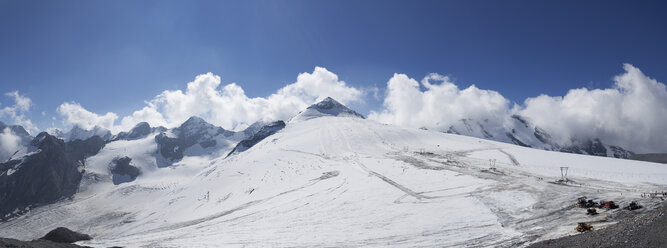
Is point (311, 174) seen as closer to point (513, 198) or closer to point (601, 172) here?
point (513, 198)

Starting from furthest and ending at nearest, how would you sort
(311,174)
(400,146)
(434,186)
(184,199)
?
(400,146), (184,199), (311,174), (434,186)

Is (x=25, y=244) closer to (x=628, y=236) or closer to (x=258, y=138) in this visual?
(x=628, y=236)

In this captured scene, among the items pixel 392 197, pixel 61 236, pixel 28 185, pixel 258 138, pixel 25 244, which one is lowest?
pixel 28 185

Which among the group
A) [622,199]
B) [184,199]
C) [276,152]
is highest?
[276,152]

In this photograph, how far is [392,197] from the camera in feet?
148

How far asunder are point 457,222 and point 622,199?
53.8 feet

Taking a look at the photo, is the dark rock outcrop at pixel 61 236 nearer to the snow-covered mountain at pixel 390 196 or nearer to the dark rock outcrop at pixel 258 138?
the snow-covered mountain at pixel 390 196

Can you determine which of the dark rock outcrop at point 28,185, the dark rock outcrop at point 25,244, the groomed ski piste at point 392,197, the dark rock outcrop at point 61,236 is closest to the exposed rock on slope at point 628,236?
the groomed ski piste at point 392,197

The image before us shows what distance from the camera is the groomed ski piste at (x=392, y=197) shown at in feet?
100

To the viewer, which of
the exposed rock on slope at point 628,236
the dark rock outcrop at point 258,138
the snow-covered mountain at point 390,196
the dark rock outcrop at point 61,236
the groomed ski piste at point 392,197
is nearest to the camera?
the exposed rock on slope at point 628,236

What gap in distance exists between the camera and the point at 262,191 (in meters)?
66.3

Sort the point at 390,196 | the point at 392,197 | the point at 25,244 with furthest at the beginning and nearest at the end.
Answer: the point at 390,196
the point at 392,197
the point at 25,244

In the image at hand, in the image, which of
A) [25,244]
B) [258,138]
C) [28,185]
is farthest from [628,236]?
[28,185]

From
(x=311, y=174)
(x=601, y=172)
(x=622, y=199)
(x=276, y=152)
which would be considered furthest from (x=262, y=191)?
(x=601, y=172)
